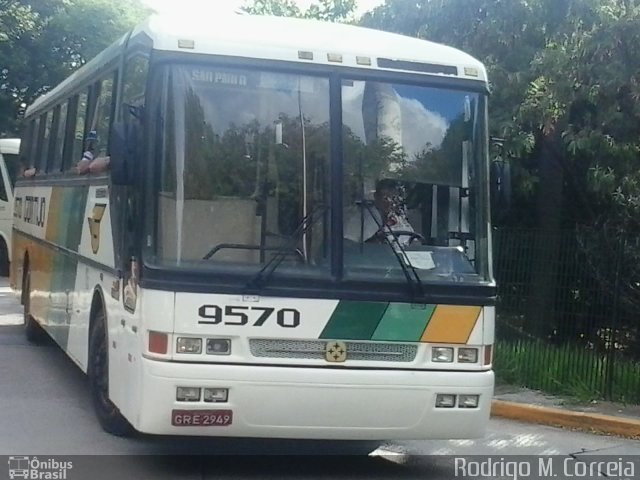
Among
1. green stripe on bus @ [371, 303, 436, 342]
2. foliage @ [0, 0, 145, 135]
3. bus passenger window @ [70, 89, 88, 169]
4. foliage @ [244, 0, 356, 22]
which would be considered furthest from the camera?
foliage @ [0, 0, 145, 135]

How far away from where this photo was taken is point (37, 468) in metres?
7.39

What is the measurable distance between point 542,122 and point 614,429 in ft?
14.5

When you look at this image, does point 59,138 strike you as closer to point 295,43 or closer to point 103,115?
point 103,115

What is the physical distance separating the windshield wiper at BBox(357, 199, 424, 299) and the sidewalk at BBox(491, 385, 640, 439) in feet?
11.7

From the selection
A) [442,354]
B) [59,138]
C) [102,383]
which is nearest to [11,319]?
[59,138]

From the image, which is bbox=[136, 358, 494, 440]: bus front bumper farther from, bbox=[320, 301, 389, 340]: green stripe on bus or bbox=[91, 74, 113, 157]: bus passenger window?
bbox=[91, 74, 113, 157]: bus passenger window

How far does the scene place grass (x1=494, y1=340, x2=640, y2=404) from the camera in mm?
11008

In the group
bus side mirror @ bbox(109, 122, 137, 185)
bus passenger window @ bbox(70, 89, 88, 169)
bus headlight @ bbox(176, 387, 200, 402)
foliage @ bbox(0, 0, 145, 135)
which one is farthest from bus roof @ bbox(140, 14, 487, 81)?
foliage @ bbox(0, 0, 145, 135)

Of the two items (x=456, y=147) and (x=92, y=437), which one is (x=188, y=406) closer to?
(x=92, y=437)

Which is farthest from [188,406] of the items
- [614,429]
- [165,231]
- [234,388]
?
[614,429]

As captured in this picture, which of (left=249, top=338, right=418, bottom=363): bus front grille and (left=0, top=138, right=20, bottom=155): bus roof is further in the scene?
(left=0, top=138, right=20, bottom=155): bus roof

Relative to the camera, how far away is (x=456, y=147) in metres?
7.58

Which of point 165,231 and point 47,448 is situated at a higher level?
point 165,231

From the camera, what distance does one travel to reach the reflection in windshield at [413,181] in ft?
23.7
